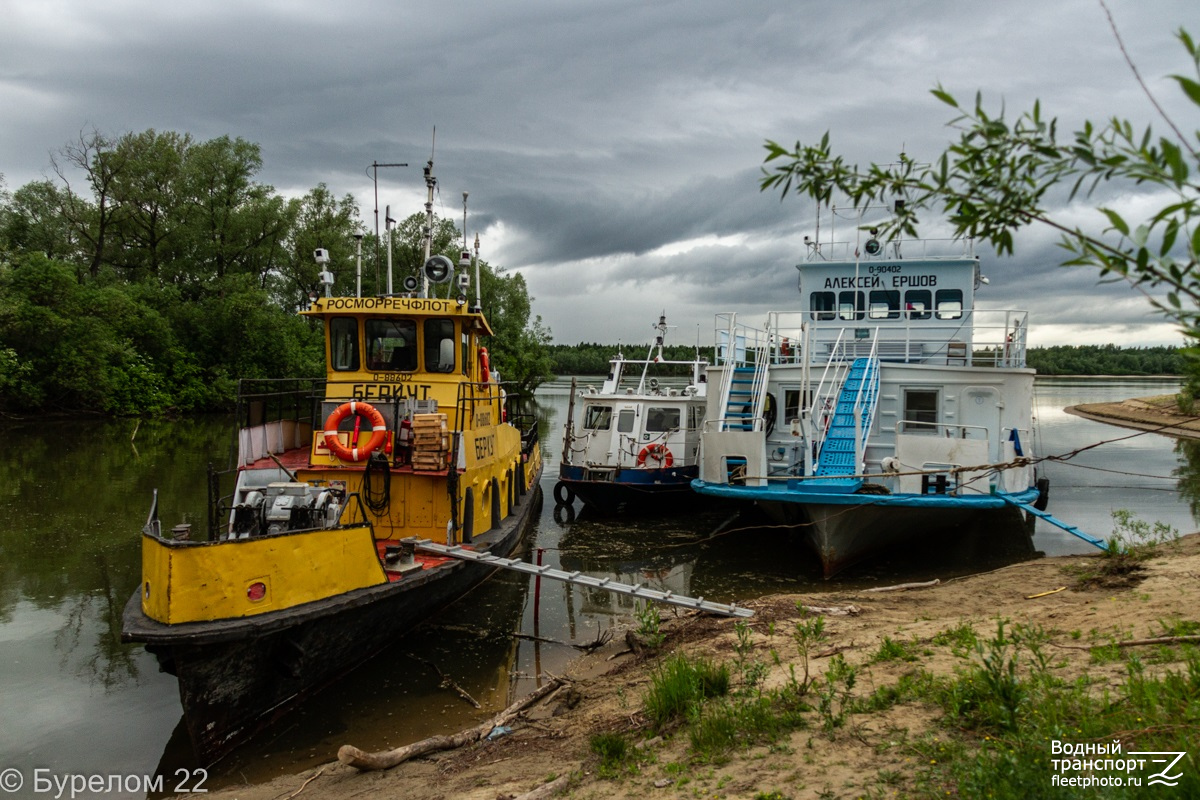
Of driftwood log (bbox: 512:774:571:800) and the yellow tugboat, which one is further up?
the yellow tugboat

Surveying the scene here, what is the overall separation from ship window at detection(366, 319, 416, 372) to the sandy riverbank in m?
5.22

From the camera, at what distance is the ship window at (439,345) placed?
460 inches

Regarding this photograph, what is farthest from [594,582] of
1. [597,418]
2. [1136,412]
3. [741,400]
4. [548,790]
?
[1136,412]

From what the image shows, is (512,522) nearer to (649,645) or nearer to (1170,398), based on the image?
(649,645)

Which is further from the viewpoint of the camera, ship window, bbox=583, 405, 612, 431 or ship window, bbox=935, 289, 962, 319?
ship window, bbox=583, 405, 612, 431

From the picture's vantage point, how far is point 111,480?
21.4 m

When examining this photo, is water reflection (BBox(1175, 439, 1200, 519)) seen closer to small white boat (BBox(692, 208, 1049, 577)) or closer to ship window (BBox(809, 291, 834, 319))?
small white boat (BBox(692, 208, 1049, 577))

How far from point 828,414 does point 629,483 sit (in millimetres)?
5127

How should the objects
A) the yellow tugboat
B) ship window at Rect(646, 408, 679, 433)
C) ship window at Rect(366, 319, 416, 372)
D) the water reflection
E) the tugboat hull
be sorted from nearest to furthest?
the tugboat hull
the yellow tugboat
ship window at Rect(366, 319, 416, 372)
ship window at Rect(646, 408, 679, 433)
the water reflection

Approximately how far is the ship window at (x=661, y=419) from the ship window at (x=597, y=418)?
94cm

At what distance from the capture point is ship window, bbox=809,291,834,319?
1809cm

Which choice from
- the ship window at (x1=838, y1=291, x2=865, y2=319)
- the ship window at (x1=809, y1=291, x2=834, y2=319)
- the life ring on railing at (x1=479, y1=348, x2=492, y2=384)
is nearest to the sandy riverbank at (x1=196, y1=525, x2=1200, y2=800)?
the life ring on railing at (x1=479, y1=348, x2=492, y2=384)

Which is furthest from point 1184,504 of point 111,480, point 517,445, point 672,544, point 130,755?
point 111,480

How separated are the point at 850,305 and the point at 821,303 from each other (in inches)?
25.3
